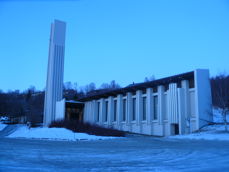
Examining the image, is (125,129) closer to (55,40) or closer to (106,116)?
(106,116)

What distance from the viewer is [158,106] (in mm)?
30375

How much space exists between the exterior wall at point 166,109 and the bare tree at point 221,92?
4.41 ft

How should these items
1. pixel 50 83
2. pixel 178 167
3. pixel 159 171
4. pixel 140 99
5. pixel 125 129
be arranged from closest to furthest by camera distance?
pixel 159 171
pixel 178 167
pixel 140 99
pixel 125 129
pixel 50 83

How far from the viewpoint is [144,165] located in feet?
22.7

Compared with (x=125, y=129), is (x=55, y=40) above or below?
above

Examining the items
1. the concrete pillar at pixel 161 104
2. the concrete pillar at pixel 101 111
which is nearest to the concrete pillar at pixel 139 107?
the concrete pillar at pixel 161 104

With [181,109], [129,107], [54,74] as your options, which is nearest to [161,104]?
[181,109]

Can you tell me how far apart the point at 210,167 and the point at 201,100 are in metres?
20.1

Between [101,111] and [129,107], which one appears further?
[101,111]

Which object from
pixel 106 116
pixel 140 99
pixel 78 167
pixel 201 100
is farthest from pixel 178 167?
pixel 106 116

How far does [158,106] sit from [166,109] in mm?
1193

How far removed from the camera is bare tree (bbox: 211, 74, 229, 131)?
968 inches

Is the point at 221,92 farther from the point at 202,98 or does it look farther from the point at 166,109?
the point at 166,109

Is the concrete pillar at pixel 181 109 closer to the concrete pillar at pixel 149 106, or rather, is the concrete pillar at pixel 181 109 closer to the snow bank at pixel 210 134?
the snow bank at pixel 210 134
